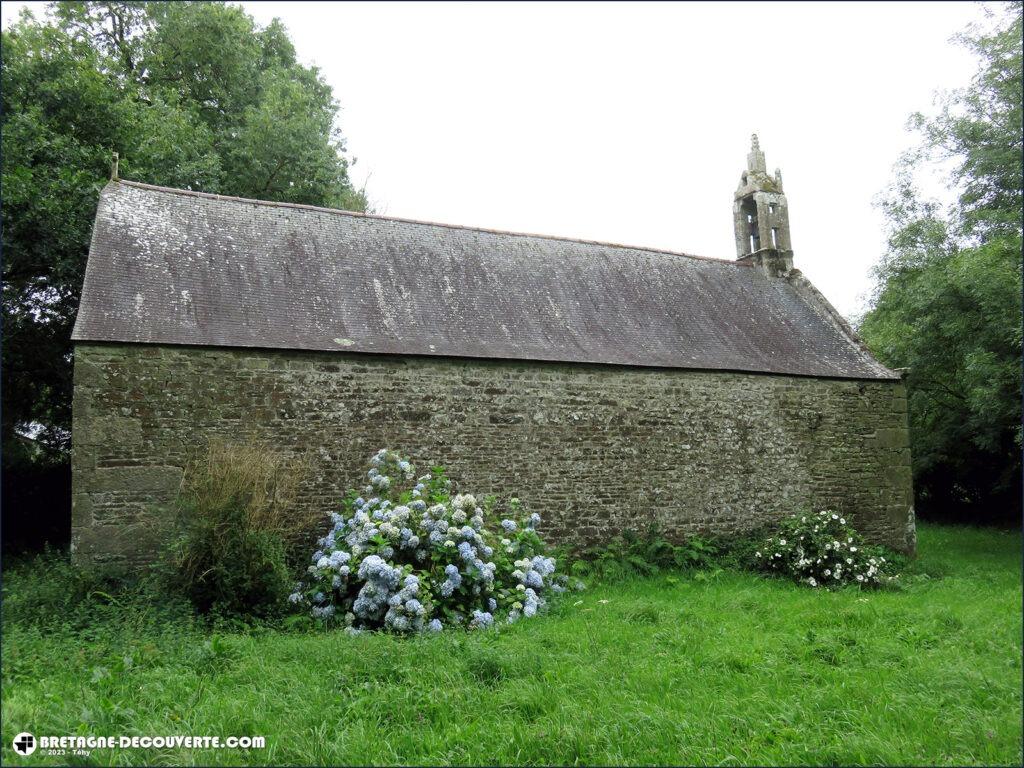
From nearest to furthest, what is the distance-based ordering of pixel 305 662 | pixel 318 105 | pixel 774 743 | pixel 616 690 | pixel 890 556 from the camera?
pixel 774 743 → pixel 616 690 → pixel 305 662 → pixel 890 556 → pixel 318 105

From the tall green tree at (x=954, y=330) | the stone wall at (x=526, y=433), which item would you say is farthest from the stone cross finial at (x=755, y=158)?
the stone wall at (x=526, y=433)

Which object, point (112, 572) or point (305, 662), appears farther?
point (112, 572)

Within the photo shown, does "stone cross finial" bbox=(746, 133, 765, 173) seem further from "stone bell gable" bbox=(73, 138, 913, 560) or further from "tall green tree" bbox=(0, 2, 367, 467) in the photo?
"tall green tree" bbox=(0, 2, 367, 467)

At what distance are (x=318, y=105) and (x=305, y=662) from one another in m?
22.4

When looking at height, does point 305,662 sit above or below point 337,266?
below

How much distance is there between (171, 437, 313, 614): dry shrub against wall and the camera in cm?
823

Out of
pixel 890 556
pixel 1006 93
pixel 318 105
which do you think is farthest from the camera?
pixel 318 105

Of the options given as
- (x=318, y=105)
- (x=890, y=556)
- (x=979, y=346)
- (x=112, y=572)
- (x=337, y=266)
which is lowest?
(x=890, y=556)

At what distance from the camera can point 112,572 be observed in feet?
30.2

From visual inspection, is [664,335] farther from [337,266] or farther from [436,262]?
[337,266]

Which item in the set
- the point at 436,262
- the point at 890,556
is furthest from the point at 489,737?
the point at 890,556

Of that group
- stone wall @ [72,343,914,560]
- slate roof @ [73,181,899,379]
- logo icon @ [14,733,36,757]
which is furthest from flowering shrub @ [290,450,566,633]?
logo icon @ [14,733,36,757]

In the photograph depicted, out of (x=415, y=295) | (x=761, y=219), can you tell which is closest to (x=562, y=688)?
(x=415, y=295)

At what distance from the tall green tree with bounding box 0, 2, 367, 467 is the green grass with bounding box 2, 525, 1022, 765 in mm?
8382
